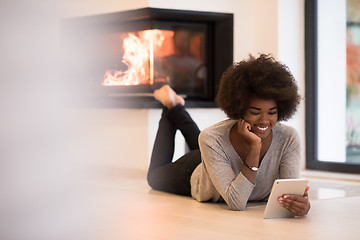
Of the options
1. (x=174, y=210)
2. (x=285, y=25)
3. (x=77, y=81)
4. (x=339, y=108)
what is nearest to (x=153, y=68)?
(x=285, y=25)

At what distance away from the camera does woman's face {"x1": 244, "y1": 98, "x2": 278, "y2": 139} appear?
121 centimetres

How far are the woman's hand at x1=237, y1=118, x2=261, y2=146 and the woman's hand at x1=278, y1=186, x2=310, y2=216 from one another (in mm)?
150

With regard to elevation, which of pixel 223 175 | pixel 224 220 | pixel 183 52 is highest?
pixel 183 52

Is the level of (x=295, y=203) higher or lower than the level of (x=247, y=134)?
lower

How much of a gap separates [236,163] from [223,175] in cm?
7

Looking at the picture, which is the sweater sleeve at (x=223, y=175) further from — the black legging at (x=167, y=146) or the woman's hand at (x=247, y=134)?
the black legging at (x=167, y=146)

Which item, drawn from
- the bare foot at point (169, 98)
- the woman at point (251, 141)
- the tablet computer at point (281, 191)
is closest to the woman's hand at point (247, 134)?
the woman at point (251, 141)

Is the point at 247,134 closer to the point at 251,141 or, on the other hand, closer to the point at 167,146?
the point at 251,141

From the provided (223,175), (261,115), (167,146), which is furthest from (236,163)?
(167,146)

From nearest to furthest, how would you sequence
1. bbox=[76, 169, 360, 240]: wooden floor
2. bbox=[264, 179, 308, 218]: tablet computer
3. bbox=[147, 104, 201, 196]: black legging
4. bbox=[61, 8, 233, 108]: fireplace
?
bbox=[76, 169, 360, 240]: wooden floor → bbox=[264, 179, 308, 218]: tablet computer → bbox=[147, 104, 201, 196]: black legging → bbox=[61, 8, 233, 108]: fireplace

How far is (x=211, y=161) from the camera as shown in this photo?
129 centimetres

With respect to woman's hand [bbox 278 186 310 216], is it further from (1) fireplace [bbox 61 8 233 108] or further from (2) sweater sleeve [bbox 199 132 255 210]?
(1) fireplace [bbox 61 8 233 108]

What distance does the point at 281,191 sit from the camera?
1157 mm

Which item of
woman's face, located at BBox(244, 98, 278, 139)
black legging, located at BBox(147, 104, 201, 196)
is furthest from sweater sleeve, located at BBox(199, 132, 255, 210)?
black legging, located at BBox(147, 104, 201, 196)
